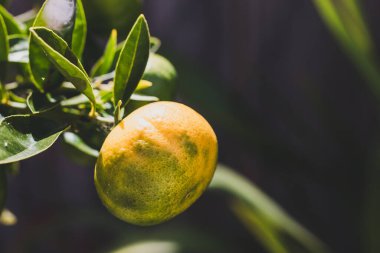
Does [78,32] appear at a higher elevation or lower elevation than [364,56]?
higher

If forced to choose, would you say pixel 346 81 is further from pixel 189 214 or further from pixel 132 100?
pixel 132 100

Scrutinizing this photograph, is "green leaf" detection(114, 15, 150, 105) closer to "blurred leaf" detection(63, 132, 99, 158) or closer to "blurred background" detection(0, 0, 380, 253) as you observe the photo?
"blurred leaf" detection(63, 132, 99, 158)

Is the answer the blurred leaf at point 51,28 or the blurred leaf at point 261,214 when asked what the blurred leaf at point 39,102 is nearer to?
the blurred leaf at point 51,28

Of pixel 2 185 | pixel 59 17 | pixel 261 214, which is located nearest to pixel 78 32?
pixel 59 17

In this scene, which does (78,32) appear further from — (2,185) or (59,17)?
(2,185)

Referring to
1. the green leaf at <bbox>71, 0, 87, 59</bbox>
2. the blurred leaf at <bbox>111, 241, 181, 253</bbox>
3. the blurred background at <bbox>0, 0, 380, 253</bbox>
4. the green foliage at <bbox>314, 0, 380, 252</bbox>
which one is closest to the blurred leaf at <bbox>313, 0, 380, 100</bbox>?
the green foliage at <bbox>314, 0, 380, 252</bbox>

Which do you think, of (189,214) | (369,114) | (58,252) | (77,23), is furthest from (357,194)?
(77,23)

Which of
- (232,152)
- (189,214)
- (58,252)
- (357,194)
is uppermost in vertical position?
(357,194)
